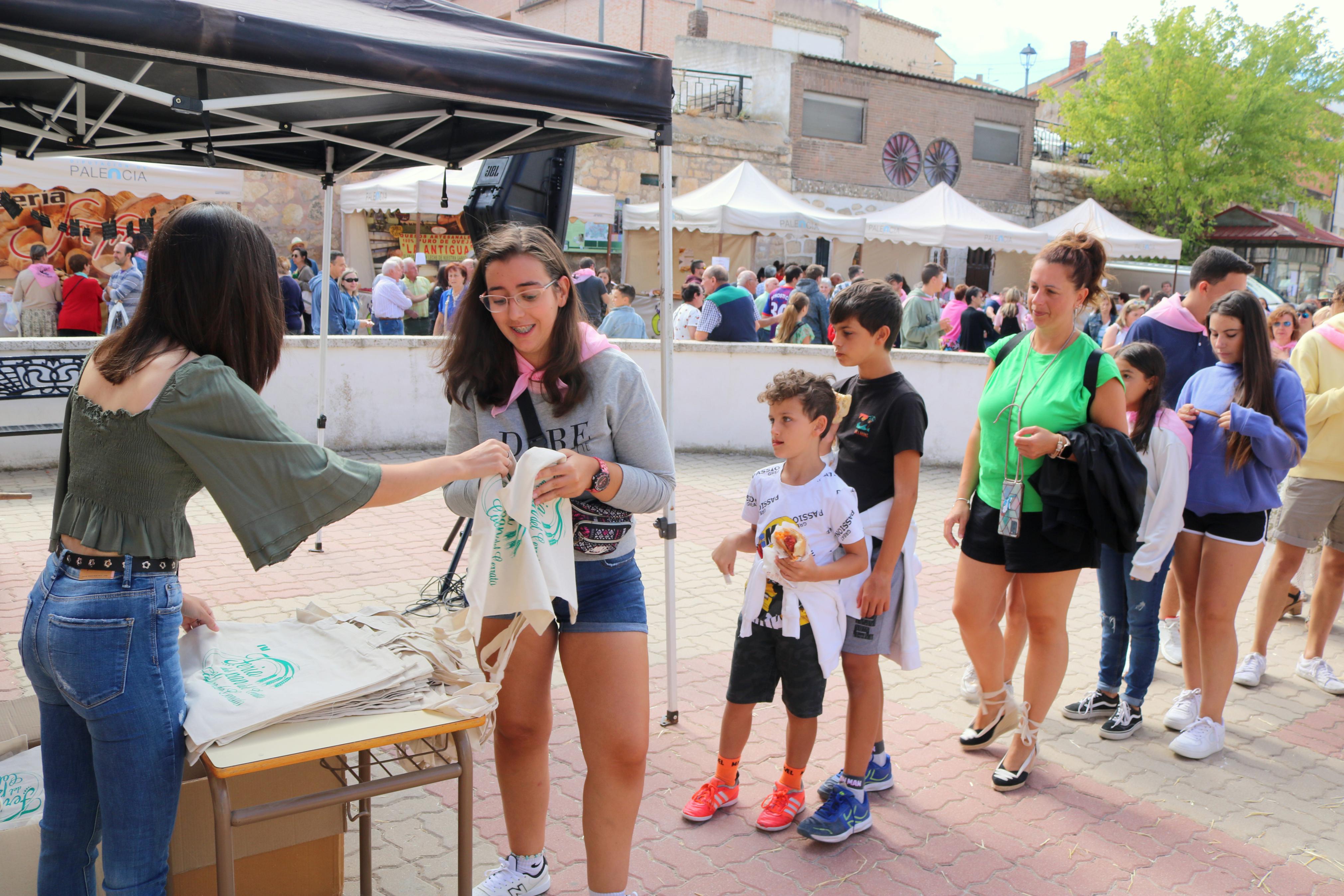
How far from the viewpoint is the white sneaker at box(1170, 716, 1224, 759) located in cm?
401

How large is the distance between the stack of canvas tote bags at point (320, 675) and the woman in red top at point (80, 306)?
32.4 ft

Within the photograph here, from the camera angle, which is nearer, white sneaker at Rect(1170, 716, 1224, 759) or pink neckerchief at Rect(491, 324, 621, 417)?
pink neckerchief at Rect(491, 324, 621, 417)

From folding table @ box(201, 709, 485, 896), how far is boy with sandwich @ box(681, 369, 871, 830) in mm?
1122

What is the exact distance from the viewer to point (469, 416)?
2.58 m

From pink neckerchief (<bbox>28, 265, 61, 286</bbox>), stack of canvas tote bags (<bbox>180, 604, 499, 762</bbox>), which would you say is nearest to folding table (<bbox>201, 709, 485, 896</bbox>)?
stack of canvas tote bags (<bbox>180, 604, 499, 762</bbox>)

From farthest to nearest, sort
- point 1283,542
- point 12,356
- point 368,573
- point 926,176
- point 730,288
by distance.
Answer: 1. point 926,176
2. point 730,288
3. point 12,356
4. point 368,573
5. point 1283,542

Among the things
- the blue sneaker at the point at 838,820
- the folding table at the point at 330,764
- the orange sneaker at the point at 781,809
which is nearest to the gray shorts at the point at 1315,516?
the blue sneaker at the point at 838,820

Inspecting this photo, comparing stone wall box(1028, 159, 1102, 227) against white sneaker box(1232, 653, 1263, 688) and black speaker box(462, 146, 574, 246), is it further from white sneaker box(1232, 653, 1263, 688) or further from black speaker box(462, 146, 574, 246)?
white sneaker box(1232, 653, 1263, 688)

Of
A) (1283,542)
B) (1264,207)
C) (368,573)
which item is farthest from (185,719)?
(1264,207)

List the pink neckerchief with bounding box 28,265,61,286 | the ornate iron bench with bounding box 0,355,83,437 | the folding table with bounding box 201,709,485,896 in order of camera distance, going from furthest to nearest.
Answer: the pink neckerchief with bounding box 28,265,61,286 → the ornate iron bench with bounding box 0,355,83,437 → the folding table with bounding box 201,709,485,896

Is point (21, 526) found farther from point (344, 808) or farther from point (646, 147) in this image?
point (646, 147)

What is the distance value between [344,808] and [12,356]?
6.84m

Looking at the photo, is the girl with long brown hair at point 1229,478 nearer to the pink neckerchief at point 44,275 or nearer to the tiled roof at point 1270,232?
the pink neckerchief at point 44,275

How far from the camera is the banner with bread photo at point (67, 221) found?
53.3 ft
